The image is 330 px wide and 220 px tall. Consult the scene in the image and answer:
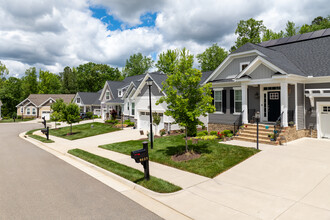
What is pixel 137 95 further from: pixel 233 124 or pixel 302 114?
pixel 302 114

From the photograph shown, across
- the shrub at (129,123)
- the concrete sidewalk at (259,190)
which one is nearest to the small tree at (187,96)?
the concrete sidewalk at (259,190)

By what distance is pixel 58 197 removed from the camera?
728 centimetres

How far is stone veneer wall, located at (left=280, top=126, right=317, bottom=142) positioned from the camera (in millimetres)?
14005

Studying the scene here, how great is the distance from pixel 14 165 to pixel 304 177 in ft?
48.2

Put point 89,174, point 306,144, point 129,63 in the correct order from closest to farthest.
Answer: point 89,174 < point 306,144 < point 129,63

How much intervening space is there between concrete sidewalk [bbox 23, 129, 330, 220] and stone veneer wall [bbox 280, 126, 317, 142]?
280 cm

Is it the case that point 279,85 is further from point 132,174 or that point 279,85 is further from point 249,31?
point 249,31

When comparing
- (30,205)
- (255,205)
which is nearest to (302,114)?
(255,205)

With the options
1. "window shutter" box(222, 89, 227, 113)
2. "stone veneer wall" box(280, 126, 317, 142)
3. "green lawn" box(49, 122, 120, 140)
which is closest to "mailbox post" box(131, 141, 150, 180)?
"stone veneer wall" box(280, 126, 317, 142)

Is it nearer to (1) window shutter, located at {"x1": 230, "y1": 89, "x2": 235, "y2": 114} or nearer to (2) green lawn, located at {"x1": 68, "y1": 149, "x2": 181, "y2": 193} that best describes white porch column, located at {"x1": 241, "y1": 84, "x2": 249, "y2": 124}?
(1) window shutter, located at {"x1": 230, "y1": 89, "x2": 235, "y2": 114}

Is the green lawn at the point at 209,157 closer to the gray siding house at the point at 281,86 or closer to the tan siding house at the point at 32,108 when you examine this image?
the gray siding house at the point at 281,86

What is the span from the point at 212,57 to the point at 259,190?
54.5 meters

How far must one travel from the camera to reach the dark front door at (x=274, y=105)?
16.1 m

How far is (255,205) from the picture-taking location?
625 centimetres
